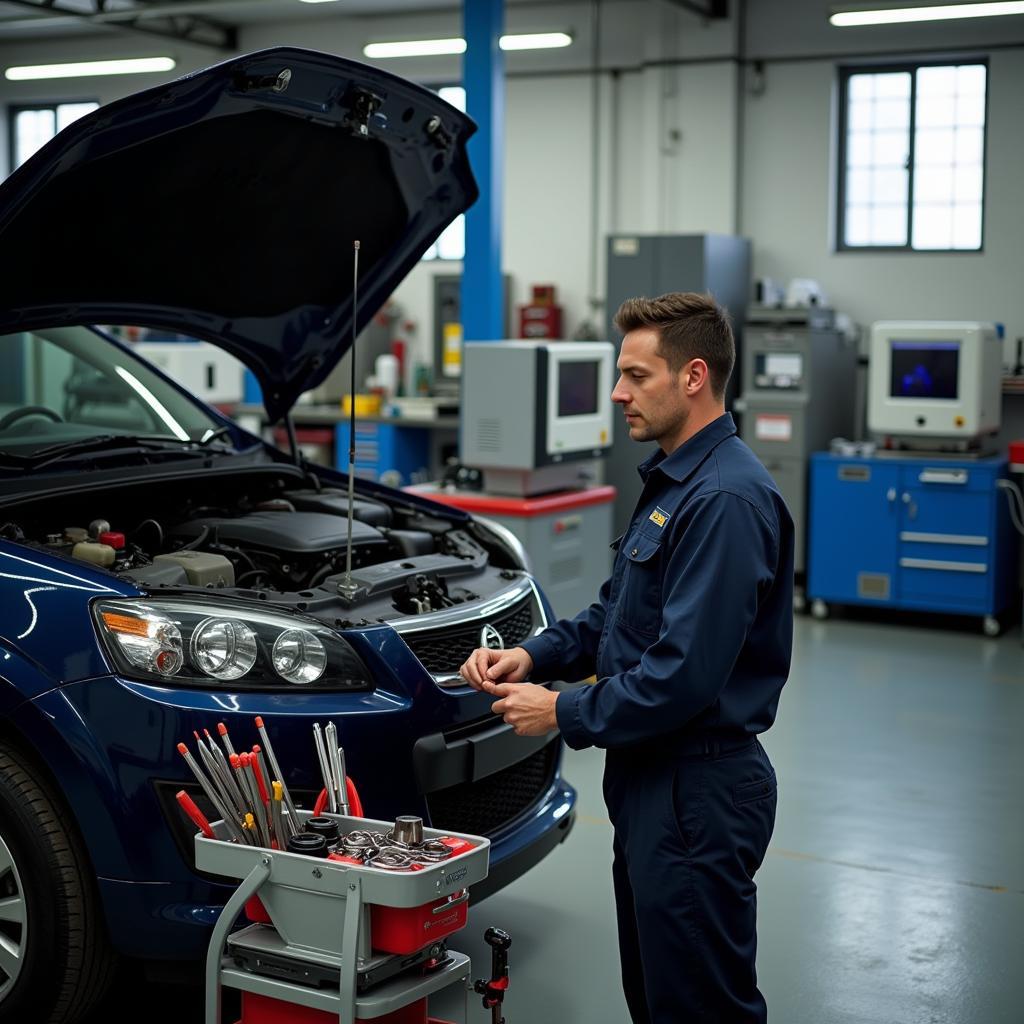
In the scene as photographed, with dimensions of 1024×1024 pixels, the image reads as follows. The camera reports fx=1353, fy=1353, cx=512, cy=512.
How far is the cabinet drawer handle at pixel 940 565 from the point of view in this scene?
21.1 ft

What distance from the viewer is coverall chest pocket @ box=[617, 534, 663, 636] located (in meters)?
2.00

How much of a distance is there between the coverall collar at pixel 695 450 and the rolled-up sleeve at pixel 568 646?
30 cm

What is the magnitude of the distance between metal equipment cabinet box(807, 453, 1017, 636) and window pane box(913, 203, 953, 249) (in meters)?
1.89

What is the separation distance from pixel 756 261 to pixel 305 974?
706 cm

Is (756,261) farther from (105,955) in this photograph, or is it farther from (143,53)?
(105,955)

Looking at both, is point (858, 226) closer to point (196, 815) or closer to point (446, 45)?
point (446, 45)

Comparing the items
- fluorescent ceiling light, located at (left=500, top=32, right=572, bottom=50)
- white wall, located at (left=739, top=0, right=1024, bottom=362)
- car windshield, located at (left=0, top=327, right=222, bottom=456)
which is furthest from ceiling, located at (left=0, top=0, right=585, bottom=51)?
car windshield, located at (left=0, top=327, right=222, bottom=456)

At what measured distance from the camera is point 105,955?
2.26 meters

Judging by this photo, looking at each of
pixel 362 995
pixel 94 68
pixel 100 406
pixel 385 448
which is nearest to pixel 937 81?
pixel 385 448

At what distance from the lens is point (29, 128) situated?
11.0 meters

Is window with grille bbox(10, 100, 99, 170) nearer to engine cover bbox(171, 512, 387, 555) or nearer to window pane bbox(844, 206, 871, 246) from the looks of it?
window pane bbox(844, 206, 871, 246)

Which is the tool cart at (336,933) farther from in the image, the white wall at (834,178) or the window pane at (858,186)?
the window pane at (858,186)

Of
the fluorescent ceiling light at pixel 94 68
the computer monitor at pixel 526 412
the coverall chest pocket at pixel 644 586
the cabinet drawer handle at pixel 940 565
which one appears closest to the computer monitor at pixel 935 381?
the cabinet drawer handle at pixel 940 565

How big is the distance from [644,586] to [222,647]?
2.40 ft
